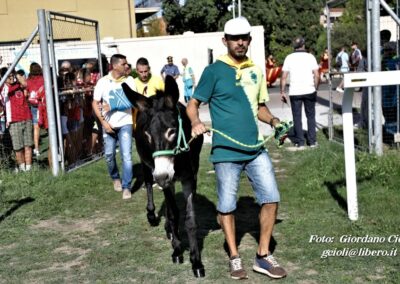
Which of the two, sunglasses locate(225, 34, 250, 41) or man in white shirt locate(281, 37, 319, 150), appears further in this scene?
man in white shirt locate(281, 37, 319, 150)

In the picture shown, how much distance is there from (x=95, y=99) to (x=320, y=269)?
4.45 meters

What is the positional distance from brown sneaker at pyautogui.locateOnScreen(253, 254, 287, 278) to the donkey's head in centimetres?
109

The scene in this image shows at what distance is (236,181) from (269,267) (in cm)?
79

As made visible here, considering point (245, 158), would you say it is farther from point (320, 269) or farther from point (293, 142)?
point (293, 142)

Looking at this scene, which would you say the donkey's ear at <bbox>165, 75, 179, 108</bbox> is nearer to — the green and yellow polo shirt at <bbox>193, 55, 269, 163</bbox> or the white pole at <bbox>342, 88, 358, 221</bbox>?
the green and yellow polo shirt at <bbox>193, 55, 269, 163</bbox>

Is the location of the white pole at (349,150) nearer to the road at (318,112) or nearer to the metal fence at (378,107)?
the metal fence at (378,107)

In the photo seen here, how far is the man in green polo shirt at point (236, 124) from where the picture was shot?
181 inches

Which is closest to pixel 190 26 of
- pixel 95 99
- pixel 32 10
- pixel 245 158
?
pixel 32 10

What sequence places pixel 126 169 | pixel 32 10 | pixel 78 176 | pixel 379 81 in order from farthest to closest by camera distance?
1. pixel 32 10
2. pixel 78 176
3. pixel 126 169
4. pixel 379 81

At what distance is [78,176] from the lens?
30.6 feet

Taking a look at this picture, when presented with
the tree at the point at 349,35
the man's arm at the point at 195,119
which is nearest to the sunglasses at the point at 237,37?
the man's arm at the point at 195,119

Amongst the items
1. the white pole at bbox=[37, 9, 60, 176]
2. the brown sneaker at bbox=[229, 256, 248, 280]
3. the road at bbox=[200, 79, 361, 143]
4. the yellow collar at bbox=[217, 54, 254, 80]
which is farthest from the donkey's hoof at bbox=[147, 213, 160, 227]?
the road at bbox=[200, 79, 361, 143]

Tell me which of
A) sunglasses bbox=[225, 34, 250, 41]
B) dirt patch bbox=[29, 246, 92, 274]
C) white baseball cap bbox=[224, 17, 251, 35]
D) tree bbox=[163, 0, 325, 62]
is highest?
tree bbox=[163, 0, 325, 62]

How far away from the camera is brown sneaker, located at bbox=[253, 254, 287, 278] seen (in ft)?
15.3
